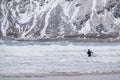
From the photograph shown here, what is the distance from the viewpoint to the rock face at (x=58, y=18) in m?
5.39

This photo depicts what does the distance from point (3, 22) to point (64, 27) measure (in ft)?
4.63

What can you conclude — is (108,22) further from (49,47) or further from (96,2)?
(49,47)

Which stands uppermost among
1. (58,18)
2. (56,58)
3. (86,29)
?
(58,18)

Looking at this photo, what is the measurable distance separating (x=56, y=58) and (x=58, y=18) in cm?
93

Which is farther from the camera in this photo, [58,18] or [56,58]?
[58,18]

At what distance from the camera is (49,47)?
523 centimetres

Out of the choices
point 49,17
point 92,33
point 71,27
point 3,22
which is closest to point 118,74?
point 92,33

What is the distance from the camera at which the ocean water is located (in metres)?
5.06

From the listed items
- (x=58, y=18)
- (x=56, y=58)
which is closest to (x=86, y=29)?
(x=58, y=18)

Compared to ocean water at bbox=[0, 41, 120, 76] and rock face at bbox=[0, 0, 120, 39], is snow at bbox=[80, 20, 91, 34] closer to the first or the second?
rock face at bbox=[0, 0, 120, 39]

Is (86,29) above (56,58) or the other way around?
above

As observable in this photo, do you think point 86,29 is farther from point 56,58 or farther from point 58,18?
point 56,58

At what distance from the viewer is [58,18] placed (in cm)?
539

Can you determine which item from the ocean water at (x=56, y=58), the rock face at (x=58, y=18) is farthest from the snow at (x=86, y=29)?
the ocean water at (x=56, y=58)
